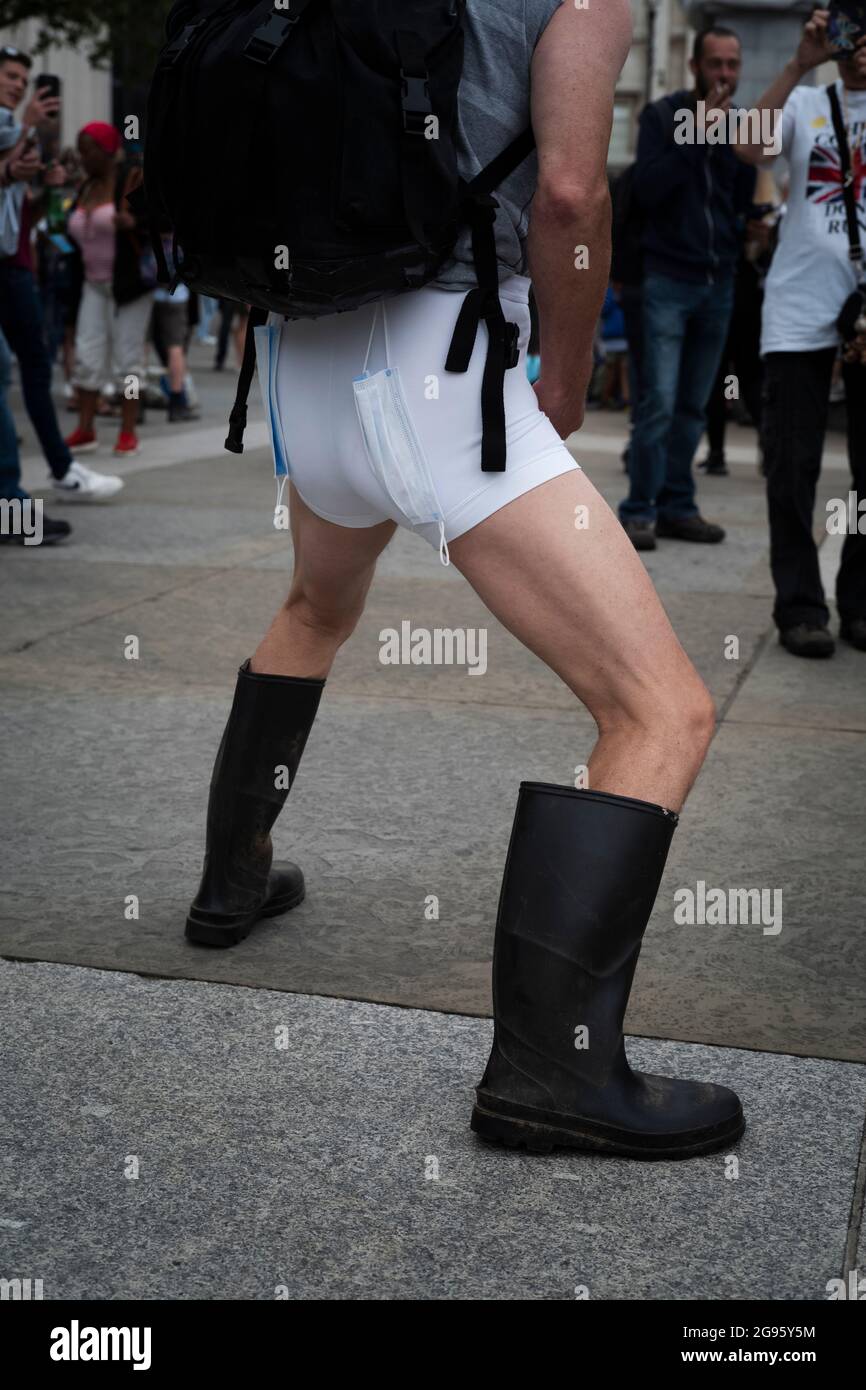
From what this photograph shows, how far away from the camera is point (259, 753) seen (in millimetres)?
3211

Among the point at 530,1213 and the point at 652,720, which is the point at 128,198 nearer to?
the point at 652,720

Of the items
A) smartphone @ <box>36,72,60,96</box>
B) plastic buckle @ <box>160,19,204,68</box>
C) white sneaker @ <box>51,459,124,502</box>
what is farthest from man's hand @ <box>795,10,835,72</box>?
white sneaker @ <box>51,459,124,502</box>

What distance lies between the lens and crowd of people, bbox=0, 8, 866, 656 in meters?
5.71

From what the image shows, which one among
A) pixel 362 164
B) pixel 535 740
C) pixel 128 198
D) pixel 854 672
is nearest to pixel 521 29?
pixel 362 164

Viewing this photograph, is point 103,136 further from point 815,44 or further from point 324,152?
point 324,152

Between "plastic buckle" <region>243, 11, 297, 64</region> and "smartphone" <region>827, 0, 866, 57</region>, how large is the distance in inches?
140

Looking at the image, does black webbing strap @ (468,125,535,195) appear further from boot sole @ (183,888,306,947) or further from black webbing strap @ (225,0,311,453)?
boot sole @ (183,888,306,947)

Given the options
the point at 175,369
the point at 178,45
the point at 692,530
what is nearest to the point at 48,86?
the point at 692,530

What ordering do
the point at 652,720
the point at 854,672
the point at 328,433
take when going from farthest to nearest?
the point at 854,672 < the point at 328,433 < the point at 652,720

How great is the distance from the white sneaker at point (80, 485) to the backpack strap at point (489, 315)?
6492 mm

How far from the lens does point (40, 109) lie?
320 inches

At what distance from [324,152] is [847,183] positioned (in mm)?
3723

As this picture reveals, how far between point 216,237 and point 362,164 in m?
0.25

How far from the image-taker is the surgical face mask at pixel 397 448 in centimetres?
248
